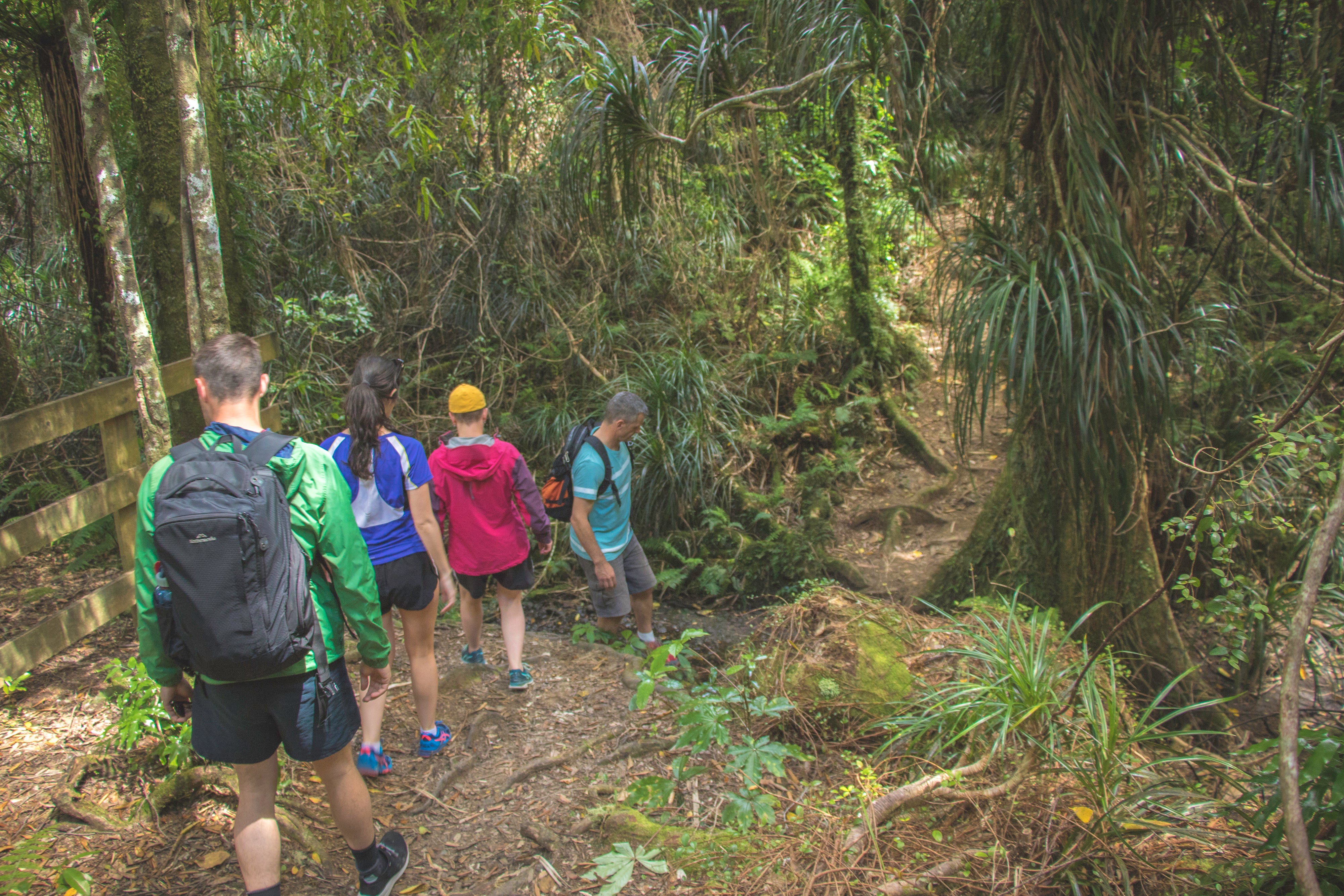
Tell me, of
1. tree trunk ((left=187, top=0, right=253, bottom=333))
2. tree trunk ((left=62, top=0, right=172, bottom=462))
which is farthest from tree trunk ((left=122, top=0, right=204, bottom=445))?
tree trunk ((left=62, top=0, right=172, bottom=462))

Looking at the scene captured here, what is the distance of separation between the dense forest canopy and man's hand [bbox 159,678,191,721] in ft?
5.21

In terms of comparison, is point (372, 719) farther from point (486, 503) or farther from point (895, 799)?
point (895, 799)

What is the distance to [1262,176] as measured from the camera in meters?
4.15

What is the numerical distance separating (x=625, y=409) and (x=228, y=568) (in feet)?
8.40

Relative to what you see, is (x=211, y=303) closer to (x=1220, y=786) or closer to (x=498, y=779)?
(x=498, y=779)

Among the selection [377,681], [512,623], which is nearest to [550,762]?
[512,623]

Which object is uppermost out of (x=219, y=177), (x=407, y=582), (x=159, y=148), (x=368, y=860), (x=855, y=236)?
(x=159, y=148)

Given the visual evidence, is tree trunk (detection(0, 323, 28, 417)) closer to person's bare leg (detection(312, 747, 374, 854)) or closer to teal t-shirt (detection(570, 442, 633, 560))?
teal t-shirt (detection(570, 442, 633, 560))

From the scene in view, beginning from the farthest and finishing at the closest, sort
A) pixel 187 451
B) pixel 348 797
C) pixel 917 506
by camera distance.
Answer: pixel 917 506 < pixel 348 797 < pixel 187 451

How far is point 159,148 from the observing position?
4301 mm

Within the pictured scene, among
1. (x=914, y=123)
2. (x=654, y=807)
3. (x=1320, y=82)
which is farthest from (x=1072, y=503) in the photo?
(x=654, y=807)

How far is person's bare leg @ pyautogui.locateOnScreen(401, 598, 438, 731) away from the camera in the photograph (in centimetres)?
337

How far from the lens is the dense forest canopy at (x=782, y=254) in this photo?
4.24 m

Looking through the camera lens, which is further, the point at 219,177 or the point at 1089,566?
the point at 1089,566
